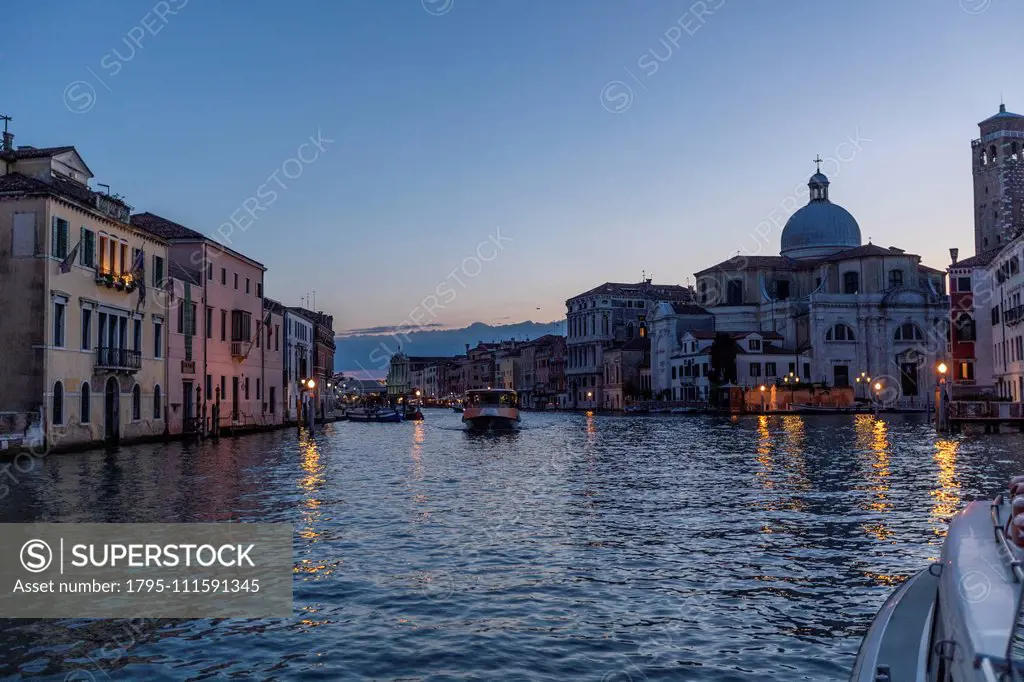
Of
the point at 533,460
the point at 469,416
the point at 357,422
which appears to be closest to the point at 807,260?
the point at 357,422

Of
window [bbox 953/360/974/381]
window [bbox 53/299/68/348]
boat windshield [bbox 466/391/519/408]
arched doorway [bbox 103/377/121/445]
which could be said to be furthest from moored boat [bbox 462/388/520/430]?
window [bbox 953/360/974/381]

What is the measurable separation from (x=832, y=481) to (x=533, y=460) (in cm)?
990

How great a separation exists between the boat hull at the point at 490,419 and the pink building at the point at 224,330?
37.0ft

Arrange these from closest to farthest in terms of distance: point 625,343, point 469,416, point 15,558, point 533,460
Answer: point 15,558 < point 533,460 < point 469,416 < point 625,343

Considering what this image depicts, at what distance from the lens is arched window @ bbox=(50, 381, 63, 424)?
28.6 m

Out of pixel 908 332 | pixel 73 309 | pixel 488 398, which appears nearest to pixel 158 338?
pixel 73 309

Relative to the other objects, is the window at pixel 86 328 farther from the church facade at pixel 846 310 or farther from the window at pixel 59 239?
the church facade at pixel 846 310

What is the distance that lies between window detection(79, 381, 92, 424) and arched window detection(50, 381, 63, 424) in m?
1.33

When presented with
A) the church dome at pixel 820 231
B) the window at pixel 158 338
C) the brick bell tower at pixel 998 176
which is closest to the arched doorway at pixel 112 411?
the window at pixel 158 338

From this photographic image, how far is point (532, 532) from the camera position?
12875mm

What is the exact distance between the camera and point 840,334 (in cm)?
8606

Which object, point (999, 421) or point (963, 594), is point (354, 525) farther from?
point (999, 421)

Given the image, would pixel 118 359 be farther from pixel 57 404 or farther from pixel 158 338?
pixel 158 338

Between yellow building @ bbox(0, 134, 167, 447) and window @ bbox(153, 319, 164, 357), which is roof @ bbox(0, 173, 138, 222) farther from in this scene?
window @ bbox(153, 319, 164, 357)
